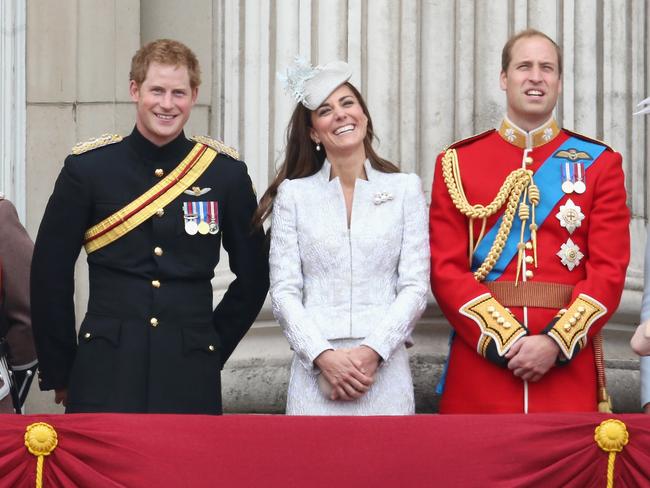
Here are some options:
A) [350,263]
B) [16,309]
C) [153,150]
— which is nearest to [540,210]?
[350,263]

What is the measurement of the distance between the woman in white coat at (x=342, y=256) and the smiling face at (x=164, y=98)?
42 cm

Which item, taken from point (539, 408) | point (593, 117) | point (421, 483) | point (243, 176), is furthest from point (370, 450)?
point (593, 117)

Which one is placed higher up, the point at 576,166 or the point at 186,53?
the point at 186,53

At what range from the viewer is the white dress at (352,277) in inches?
225

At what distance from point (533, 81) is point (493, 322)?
2.88 feet

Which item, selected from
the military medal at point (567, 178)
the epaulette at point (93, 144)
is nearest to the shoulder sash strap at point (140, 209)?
the epaulette at point (93, 144)

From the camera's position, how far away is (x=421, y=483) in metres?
4.94

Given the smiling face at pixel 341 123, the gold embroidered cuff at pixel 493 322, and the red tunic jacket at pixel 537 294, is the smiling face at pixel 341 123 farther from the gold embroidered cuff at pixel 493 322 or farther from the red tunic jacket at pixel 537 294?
the gold embroidered cuff at pixel 493 322

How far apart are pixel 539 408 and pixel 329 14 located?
2.45m

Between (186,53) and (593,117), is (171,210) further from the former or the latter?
(593,117)

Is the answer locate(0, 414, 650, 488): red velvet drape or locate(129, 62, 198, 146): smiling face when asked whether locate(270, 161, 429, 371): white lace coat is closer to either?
locate(129, 62, 198, 146): smiling face

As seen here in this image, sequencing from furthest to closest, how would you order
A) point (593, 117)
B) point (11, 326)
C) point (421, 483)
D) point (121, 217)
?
point (593, 117), point (11, 326), point (121, 217), point (421, 483)

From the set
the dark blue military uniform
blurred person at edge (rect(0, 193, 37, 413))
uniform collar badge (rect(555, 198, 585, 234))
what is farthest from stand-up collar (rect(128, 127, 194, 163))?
uniform collar badge (rect(555, 198, 585, 234))

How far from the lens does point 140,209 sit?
5.75 metres
